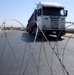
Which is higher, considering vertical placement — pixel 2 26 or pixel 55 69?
pixel 2 26

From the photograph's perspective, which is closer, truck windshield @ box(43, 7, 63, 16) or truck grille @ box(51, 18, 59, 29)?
truck windshield @ box(43, 7, 63, 16)

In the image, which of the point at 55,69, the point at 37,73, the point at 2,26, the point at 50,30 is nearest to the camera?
the point at 2,26

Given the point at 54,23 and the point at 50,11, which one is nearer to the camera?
the point at 50,11

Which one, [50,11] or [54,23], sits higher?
[50,11]

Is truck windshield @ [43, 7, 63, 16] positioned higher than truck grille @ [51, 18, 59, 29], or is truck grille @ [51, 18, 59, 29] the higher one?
truck windshield @ [43, 7, 63, 16]

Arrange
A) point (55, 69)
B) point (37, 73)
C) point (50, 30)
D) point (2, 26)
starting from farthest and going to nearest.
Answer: point (50, 30) → point (55, 69) → point (37, 73) → point (2, 26)

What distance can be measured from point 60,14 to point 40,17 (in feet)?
6.51

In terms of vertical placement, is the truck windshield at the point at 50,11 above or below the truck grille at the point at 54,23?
Result: above

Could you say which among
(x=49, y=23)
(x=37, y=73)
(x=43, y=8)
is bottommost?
(x=37, y=73)

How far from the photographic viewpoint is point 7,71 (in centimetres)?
699

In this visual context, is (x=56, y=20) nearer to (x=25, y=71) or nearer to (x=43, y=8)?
(x=43, y=8)

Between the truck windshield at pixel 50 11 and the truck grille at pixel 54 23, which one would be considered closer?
the truck windshield at pixel 50 11

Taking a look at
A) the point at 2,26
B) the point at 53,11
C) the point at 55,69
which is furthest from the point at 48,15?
the point at 2,26

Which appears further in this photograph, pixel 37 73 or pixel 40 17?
pixel 40 17
